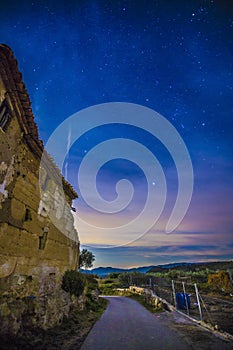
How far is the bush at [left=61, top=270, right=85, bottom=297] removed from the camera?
977 cm

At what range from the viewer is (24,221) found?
6805 millimetres

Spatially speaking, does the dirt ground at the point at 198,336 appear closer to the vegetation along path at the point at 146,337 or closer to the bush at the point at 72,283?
the vegetation along path at the point at 146,337

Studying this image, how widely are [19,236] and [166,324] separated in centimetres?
771

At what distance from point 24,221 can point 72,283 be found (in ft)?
17.1

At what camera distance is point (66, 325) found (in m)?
8.09

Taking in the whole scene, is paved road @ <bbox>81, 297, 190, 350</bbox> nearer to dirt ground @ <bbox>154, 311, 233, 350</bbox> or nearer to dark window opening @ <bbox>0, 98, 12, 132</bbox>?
dirt ground @ <bbox>154, 311, 233, 350</bbox>

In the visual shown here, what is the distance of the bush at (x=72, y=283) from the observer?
9769 millimetres

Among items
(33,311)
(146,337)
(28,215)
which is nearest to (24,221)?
(28,215)

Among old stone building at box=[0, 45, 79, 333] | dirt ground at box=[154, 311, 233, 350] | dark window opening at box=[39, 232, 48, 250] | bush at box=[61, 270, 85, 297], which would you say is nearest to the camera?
old stone building at box=[0, 45, 79, 333]

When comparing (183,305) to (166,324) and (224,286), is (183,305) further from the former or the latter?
(224,286)

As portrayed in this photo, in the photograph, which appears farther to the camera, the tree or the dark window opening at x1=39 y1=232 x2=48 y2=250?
the tree

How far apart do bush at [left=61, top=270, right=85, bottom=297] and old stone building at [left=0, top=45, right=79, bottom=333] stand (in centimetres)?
43

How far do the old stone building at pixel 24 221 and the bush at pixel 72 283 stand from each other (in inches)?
17.0

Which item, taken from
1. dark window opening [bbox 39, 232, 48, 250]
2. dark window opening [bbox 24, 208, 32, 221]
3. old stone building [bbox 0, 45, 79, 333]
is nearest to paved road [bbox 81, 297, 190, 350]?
old stone building [bbox 0, 45, 79, 333]
